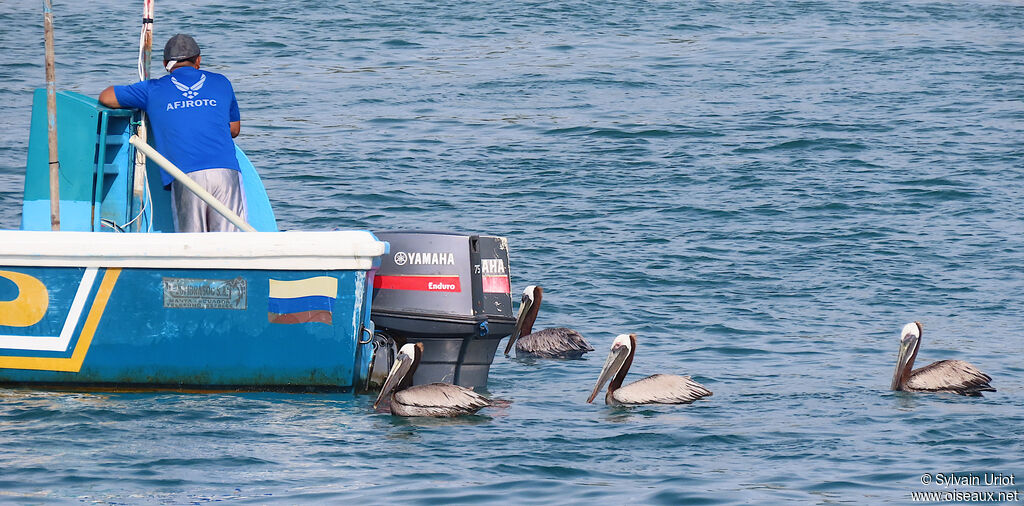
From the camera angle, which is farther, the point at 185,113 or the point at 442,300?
the point at 185,113

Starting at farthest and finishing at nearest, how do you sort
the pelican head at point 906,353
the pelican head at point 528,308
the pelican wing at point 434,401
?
the pelican head at point 528,308 → the pelican head at point 906,353 → the pelican wing at point 434,401

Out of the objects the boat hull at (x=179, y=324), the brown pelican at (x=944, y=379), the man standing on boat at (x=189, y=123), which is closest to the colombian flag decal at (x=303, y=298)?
the boat hull at (x=179, y=324)

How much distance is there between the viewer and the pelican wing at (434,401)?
732cm

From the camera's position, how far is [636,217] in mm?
13352

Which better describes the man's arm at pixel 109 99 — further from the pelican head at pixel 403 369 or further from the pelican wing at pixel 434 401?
the pelican wing at pixel 434 401

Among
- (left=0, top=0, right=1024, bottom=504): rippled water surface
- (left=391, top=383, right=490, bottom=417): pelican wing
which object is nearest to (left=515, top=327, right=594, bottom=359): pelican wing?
(left=0, top=0, right=1024, bottom=504): rippled water surface

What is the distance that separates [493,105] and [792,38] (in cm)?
646

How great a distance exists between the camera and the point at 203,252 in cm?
718

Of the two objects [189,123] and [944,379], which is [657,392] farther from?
[189,123]

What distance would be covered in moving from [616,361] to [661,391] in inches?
19.6

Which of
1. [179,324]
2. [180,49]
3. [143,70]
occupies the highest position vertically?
[180,49]

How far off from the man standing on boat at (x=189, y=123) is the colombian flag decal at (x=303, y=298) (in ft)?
3.05
